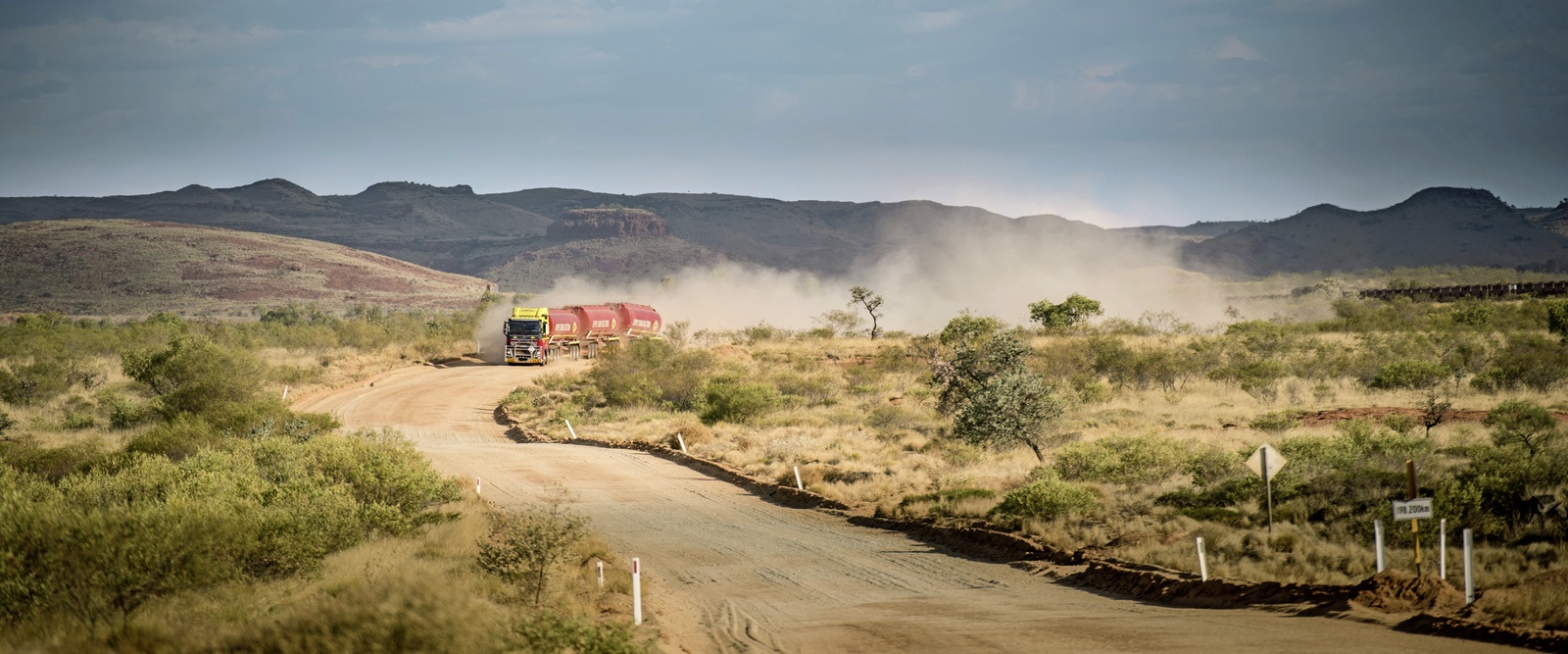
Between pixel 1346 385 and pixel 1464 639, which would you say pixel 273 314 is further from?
pixel 1464 639

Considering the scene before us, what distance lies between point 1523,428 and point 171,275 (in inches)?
6758

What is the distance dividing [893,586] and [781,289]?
10882 cm

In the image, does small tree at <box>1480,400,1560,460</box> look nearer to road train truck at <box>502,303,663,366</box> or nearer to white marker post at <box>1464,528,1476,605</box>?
white marker post at <box>1464,528,1476,605</box>

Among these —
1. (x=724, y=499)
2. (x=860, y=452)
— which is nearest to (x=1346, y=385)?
(x=860, y=452)

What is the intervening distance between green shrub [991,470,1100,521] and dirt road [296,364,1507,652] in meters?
1.69

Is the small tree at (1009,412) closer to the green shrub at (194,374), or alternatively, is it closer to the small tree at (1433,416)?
the small tree at (1433,416)

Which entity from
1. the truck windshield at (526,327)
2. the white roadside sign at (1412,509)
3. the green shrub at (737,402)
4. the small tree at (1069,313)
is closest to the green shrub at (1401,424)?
the white roadside sign at (1412,509)

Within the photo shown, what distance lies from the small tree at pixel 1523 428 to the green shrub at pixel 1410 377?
12.2 m

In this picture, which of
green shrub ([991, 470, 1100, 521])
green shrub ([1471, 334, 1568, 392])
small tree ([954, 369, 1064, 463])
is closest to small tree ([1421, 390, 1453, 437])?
green shrub ([1471, 334, 1568, 392])

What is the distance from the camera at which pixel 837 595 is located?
49.9ft

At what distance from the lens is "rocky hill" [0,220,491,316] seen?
143 metres

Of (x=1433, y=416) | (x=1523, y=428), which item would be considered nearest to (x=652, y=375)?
(x=1433, y=416)

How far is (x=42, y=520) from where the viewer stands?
1160 centimetres

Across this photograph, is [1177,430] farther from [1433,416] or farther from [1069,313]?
[1069,313]
